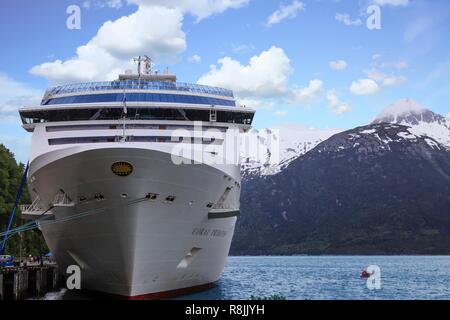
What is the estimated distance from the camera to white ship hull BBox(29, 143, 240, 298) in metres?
28.0

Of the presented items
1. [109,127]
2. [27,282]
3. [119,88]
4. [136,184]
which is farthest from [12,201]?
[136,184]

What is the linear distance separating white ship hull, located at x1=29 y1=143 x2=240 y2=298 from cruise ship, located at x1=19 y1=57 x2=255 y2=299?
5cm

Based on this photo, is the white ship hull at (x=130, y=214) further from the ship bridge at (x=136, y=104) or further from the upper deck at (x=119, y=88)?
the upper deck at (x=119, y=88)

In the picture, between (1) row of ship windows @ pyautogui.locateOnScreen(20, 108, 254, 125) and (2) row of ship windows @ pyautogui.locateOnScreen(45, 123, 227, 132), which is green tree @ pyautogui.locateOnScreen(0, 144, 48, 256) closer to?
(1) row of ship windows @ pyautogui.locateOnScreen(20, 108, 254, 125)

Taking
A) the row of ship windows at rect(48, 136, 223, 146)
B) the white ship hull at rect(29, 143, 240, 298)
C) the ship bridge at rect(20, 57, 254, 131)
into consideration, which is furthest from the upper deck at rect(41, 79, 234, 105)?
the white ship hull at rect(29, 143, 240, 298)

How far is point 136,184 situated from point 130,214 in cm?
154

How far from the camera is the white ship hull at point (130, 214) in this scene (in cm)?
2805

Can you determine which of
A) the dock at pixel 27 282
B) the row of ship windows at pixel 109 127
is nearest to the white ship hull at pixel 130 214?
the row of ship windows at pixel 109 127

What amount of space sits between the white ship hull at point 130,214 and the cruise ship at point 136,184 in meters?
0.05

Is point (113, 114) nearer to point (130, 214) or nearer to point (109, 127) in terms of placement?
point (109, 127)

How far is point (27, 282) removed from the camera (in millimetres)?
42375

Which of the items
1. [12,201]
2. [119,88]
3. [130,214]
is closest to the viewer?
[130,214]

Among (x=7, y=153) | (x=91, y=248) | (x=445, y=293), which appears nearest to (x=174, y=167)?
(x=91, y=248)
